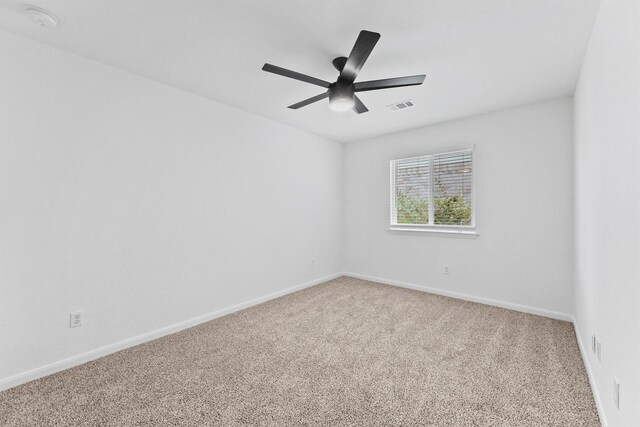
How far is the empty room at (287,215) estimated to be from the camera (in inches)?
67.6

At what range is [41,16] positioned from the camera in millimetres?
1806

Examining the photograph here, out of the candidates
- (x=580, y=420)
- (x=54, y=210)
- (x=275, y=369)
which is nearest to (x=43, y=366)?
(x=54, y=210)

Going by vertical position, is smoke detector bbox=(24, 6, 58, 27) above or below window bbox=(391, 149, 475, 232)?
above

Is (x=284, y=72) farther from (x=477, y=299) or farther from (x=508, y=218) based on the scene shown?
(x=477, y=299)

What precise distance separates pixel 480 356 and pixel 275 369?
1662 mm

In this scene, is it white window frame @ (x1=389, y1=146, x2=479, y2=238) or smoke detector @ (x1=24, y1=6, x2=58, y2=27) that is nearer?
smoke detector @ (x1=24, y1=6, x2=58, y2=27)

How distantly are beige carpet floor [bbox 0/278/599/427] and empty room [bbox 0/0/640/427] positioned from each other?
0.02 m

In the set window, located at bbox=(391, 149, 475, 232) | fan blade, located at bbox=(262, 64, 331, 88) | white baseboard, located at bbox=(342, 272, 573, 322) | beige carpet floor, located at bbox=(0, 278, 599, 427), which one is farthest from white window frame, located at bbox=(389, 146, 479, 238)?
fan blade, located at bbox=(262, 64, 331, 88)

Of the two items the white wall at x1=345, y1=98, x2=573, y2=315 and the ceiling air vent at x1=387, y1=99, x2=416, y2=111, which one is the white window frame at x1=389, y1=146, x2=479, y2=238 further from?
the ceiling air vent at x1=387, y1=99, x2=416, y2=111

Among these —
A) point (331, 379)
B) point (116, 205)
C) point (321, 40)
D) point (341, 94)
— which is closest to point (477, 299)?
point (331, 379)

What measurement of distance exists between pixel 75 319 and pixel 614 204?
3.60 m

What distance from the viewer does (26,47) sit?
206 centimetres

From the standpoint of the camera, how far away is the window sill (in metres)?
3.81

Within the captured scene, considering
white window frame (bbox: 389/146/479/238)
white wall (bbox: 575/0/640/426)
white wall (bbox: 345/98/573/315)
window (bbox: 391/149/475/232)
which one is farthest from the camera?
window (bbox: 391/149/475/232)
